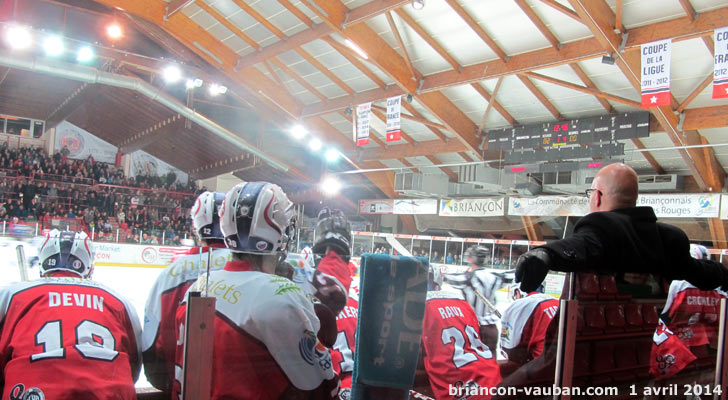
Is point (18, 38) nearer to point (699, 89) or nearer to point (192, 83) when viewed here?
point (192, 83)

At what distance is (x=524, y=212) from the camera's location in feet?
10.1

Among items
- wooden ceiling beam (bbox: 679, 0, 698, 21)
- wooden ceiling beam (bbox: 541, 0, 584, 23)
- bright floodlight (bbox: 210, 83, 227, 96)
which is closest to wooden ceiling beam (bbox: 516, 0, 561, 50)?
wooden ceiling beam (bbox: 541, 0, 584, 23)

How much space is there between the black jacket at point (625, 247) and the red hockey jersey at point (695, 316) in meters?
0.33

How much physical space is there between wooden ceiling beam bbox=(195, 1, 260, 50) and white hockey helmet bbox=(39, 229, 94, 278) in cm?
509

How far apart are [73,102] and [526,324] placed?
236cm

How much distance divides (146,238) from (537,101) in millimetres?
9260

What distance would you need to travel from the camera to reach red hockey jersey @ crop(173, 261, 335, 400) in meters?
1.22

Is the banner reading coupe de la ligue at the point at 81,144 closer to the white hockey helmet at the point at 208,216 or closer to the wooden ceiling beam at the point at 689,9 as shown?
the white hockey helmet at the point at 208,216

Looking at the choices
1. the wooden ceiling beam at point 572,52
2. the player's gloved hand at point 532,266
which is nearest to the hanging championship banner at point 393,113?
the wooden ceiling beam at point 572,52

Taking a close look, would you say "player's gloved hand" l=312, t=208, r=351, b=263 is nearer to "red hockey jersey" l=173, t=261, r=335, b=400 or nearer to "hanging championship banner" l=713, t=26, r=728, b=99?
"red hockey jersey" l=173, t=261, r=335, b=400

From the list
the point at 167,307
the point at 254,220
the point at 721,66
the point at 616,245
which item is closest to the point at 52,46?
the point at 167,307

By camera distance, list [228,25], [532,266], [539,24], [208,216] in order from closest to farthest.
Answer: [532,266] < [208,216] < [228,25] < [539,24]

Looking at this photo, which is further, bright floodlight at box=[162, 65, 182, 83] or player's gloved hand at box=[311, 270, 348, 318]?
bright floodlight at box=[162, 65, 182, 83]

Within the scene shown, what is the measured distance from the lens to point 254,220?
4.45 ft
